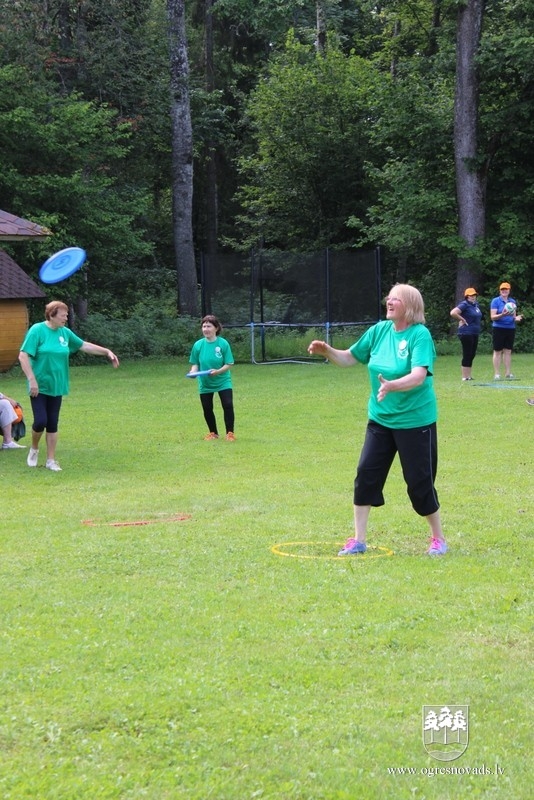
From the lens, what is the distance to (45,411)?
12398 millimetres

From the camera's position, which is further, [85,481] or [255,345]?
[255,345]

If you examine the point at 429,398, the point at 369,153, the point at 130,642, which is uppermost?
the point at 369,153

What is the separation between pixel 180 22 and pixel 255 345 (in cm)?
1127

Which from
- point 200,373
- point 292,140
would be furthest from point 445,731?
point 292,140

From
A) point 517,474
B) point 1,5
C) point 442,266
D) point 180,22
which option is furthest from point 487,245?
point 517,474

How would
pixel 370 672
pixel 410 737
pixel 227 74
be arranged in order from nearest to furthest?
pixel 410 737
pixel 370 672
pixel 227 74

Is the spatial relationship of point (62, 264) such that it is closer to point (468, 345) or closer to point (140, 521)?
point (140, 521)

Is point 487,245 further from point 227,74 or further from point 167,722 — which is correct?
point 167,722

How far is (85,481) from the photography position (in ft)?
38.5

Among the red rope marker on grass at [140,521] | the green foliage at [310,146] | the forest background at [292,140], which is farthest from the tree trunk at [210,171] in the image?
the red rope marker on grass at [140,521]

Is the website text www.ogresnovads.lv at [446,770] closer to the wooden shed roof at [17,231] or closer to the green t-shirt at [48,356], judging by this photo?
the green t-shirt at [48,356]

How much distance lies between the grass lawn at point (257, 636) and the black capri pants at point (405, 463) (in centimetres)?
43

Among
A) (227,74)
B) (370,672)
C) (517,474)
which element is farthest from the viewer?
(227,74)

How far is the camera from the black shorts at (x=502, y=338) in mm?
20656
